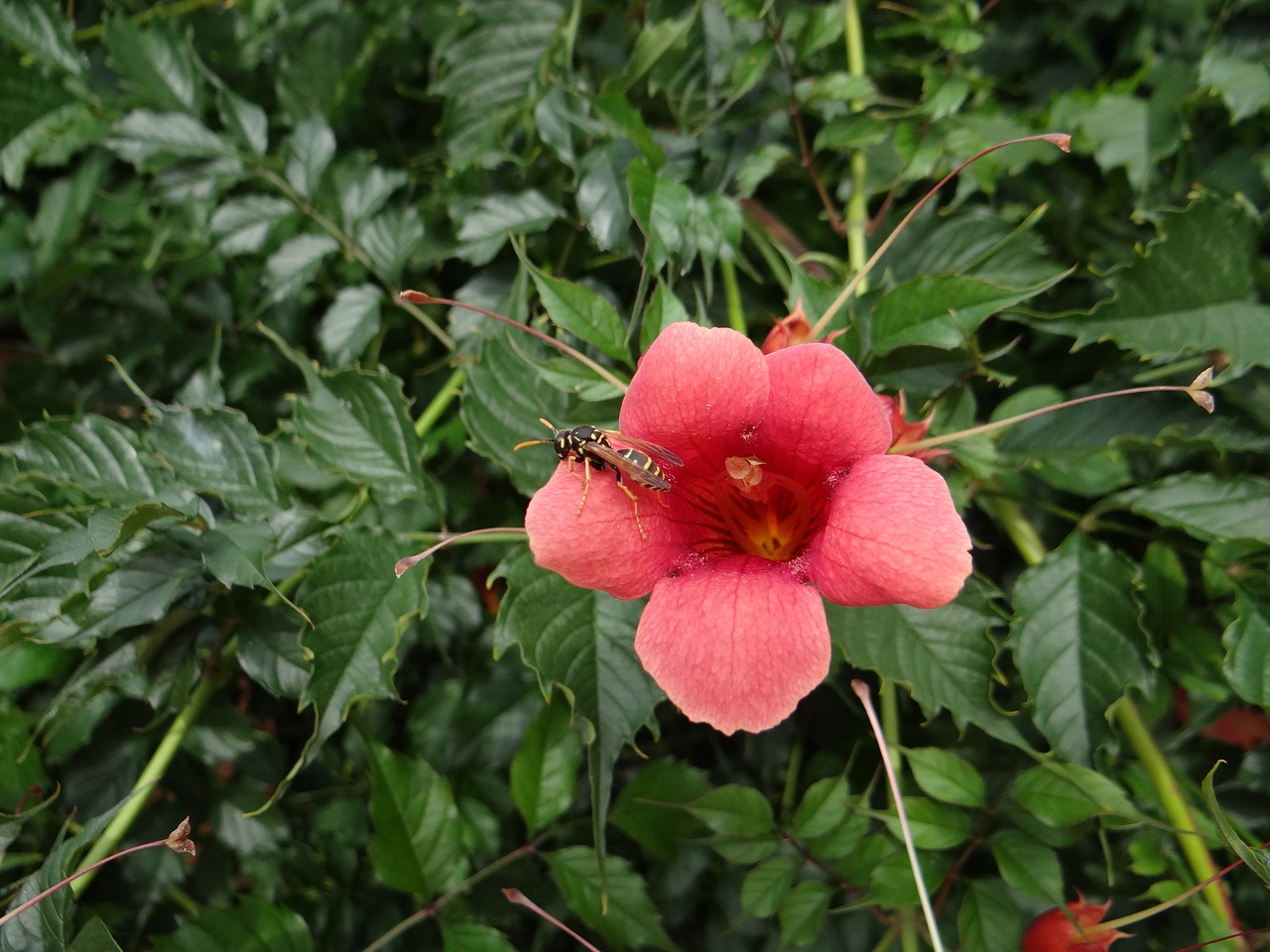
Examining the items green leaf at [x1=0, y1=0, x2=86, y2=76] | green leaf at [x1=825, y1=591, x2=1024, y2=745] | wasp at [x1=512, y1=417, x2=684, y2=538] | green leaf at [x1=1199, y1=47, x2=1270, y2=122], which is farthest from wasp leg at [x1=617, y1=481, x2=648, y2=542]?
green leaf at [x1=0, y1=0, x2=86, y2=76]

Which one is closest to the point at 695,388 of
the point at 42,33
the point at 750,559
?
the point at 750,559

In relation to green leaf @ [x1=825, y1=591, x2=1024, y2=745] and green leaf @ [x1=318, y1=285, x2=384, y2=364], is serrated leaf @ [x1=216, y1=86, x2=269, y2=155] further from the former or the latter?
green leaf @ [x1=825, y1=591, x2=1024, y2=745]

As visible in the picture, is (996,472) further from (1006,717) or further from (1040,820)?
(1040,820)

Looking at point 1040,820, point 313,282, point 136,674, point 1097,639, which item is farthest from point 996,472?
point 313,282

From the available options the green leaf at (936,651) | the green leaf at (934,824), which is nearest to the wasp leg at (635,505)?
the green leaf at (936,651)

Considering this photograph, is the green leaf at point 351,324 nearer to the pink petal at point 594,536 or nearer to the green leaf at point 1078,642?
the pink petal at point 594,536

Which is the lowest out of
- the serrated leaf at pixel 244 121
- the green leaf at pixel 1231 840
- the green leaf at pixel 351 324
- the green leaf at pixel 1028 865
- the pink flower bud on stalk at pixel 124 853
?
the green leaf at pixel 1028 865
